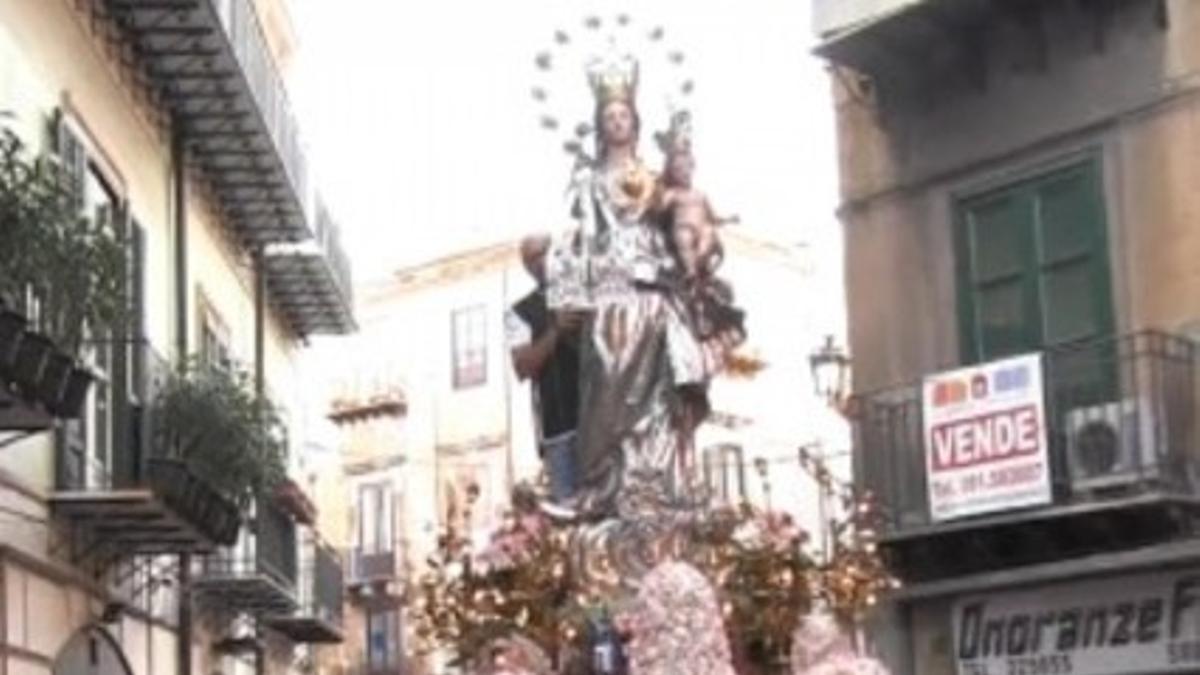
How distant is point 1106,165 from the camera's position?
16.9 meters

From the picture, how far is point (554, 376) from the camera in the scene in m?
9.65

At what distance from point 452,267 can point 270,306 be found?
20.7 m

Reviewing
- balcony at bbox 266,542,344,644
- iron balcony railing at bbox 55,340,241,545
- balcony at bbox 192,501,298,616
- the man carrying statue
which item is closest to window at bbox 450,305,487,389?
balcony at bbox 266,542,344,644

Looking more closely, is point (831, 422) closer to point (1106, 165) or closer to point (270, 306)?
point (270, 306)

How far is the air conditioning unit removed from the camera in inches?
618

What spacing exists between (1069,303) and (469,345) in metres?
31.7

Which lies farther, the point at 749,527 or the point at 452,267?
the point at 452,267

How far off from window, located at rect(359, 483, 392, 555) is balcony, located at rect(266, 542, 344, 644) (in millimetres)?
20380

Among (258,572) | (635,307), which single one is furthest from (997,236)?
(635,307)

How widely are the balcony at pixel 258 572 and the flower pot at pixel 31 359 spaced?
7.81m

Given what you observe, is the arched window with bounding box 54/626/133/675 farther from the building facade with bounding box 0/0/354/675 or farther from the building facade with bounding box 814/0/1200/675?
the building facade with bounding box 814/0/1200/675

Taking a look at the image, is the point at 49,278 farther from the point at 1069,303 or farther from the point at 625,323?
the point at 1069,303

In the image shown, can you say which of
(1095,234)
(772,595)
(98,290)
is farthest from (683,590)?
(1095,234)

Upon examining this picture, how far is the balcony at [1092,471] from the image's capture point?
15.7 metres
